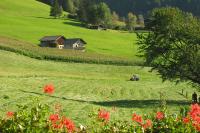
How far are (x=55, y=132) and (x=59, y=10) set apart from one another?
185571 mm

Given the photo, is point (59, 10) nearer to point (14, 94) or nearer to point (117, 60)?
point (117, 60)

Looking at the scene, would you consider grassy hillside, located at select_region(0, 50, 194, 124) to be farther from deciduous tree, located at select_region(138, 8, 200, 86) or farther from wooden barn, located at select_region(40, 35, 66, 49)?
wooden barn, located at select_region(40, 35, 66, 49)

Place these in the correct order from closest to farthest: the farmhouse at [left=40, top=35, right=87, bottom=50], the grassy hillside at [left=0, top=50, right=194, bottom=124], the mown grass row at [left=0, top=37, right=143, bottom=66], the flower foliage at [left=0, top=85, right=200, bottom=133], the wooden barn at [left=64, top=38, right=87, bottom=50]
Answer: the flower foliage at [left=0, top=85, right=200, bottom=133] < the grassy hillside at [left=0, top=50, right=194, bottom=124] < the mown grass row at [left=0, top=37, right=143, bottom=66] < the farmhouse at [left=40, top=35, right=87, bottom=50] < the wooden barn at [left=64, top=38, right=87, bottom=50]

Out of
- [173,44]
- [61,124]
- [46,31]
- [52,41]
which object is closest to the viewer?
[61,124]

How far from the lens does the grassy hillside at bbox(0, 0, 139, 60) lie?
409 ft

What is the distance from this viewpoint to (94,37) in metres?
151

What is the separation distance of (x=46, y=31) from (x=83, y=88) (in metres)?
93.4

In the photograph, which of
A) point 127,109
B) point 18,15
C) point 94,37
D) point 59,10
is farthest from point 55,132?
point 59,10

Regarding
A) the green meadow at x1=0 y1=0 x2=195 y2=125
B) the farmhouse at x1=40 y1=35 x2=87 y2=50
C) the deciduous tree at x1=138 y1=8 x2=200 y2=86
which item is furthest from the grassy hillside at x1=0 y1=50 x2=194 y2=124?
the farmhouse at x1=40 y1=35 x2=87 y2=50

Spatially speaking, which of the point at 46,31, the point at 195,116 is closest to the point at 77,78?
the point at 195,116

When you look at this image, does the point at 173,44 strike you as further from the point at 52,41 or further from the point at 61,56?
the point at 52,41

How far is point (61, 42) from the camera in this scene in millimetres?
130875

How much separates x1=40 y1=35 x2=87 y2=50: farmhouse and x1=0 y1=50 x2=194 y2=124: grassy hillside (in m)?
36.5

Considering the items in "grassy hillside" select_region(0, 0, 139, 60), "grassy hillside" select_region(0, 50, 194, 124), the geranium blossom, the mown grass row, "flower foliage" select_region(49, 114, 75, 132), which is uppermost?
"grassy hillside" select_region(0, 0, 139, 60)
